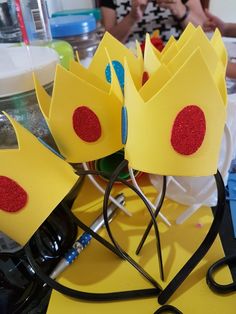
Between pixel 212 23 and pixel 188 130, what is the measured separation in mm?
772

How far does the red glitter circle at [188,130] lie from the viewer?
19 cm

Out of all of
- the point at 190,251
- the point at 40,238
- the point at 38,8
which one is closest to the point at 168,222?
the point at 190,251

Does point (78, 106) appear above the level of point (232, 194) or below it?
above

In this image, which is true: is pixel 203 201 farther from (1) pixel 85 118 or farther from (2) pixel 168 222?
(1) pixel 85 118

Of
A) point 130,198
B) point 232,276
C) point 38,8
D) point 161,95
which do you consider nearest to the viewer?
point 161,95

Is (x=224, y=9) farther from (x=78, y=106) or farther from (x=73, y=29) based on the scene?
(x=78, y=106)

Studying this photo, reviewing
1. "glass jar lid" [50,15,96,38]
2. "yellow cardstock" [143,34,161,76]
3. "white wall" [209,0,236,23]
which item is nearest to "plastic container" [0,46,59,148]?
"yellow cardstock" [143,34,161,76]

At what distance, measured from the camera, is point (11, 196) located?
21cm

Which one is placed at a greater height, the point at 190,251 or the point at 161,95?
the point at 161,95

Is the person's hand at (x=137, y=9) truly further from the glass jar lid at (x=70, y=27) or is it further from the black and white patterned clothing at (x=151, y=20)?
the glass jar lid at (x=70, y=27)

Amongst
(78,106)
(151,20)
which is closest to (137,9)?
(151,20)

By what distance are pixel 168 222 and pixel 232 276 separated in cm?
10

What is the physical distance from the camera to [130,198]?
422mm

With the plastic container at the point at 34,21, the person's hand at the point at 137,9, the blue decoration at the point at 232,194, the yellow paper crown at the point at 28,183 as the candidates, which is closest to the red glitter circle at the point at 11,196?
the yellow paper crown at the point at 28,183
